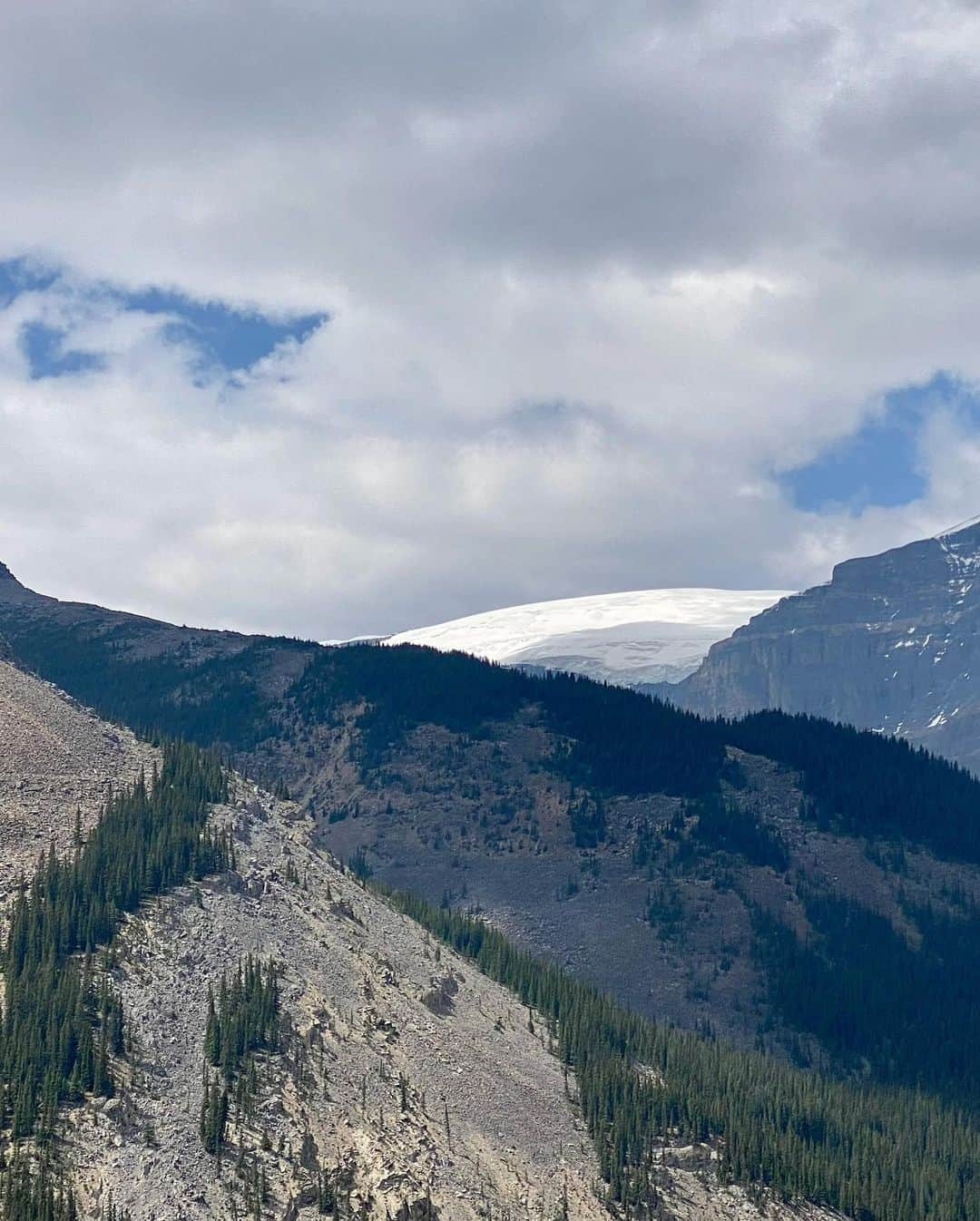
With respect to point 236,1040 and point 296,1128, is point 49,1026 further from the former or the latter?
point 296,1128

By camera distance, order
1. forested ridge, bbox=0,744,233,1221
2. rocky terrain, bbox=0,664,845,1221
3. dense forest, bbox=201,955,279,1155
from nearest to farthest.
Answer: forested ridge, bbox=0,744,233,1221 → rocky terrain, bbox=0,664,845,1221 → dense forest, bbox=201,955,279,1155

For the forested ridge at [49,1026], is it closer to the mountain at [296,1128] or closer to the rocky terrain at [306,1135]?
the mountain at [296,1128]

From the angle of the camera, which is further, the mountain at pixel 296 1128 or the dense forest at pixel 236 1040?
the dense forest at pixel 236 1040

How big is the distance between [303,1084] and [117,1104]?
20.6m

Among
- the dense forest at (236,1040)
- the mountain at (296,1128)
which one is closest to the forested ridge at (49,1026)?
the mountain at (296,1128)

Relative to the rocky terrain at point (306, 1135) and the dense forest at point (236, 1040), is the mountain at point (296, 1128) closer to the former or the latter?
the rocky terrain at point (306, 1135)

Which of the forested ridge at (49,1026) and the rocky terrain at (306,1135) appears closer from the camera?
the forested ridge at (49,1026)

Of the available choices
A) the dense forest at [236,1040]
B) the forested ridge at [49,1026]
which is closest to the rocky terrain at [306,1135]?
the dense forest at [236,1040]

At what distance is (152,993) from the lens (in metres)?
188

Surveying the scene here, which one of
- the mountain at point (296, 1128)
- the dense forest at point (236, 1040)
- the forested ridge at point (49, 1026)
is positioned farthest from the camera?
the dense forest at point (236, 1040)

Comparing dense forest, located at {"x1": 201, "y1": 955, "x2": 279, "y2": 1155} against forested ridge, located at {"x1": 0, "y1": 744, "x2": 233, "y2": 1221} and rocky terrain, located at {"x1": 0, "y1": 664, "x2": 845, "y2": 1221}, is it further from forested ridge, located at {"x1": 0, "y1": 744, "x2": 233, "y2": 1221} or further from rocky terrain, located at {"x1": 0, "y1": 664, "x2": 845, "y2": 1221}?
forested ridge, located at {"x1": 0, "y1": 744, "x2": 233, "y2": 1221}

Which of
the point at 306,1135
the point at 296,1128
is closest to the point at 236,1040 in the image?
the point at 296,1128

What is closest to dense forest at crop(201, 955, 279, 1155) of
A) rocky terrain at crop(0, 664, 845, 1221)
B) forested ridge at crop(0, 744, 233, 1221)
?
rocky terrain at crop(0, 664, 845, 1221)

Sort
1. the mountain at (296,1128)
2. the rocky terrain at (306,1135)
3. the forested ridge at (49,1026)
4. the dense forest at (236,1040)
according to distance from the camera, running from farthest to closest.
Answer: the dense forest at (236,1040) → the rocky terrain at (306,1135) → the mountain at (296,1128) → the forested ridge at (49,1026)
